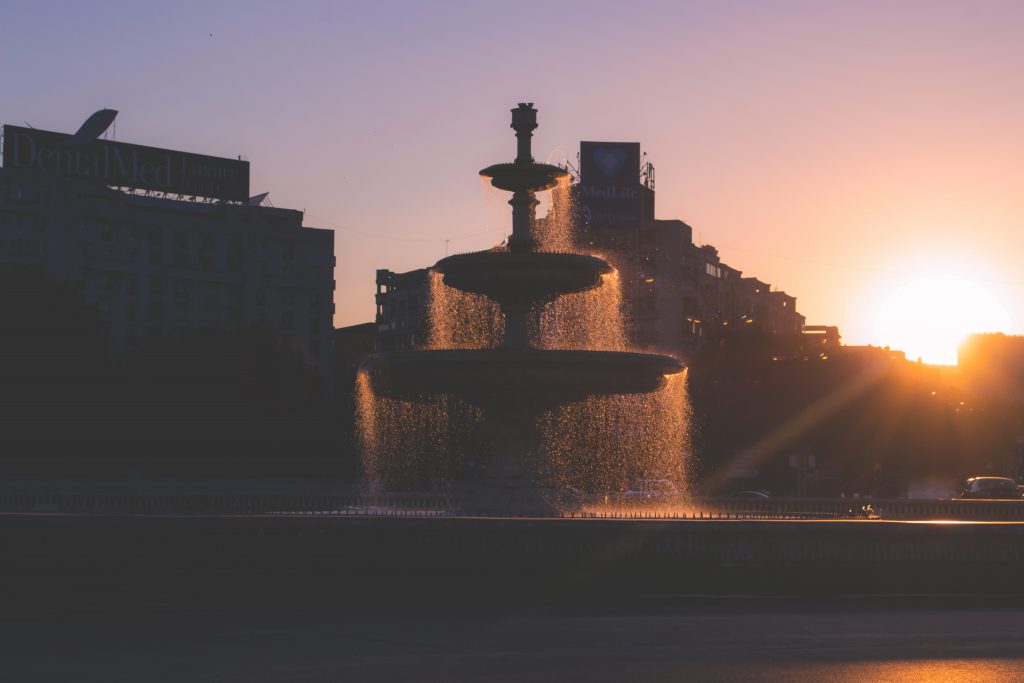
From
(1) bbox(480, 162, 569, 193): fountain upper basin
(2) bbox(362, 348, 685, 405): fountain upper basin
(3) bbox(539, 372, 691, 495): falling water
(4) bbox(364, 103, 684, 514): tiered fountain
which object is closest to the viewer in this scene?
(2) bbox(362, 348, 685, 405): fountain upper basin

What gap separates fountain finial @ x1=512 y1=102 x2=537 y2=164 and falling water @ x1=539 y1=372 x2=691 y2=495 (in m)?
28.2

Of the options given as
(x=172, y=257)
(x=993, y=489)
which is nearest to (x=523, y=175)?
(x=993, y=489)

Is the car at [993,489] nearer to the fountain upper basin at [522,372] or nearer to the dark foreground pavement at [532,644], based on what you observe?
the fountain upper basin at [522,372]

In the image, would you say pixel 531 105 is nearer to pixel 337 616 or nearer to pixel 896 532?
pixel 896 532

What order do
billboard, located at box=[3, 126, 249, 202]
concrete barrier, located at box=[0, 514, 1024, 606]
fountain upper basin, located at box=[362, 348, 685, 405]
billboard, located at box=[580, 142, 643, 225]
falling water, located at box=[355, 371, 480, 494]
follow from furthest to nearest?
billboard, located at box=[580, 142, 643, 225]
billboard, located at box=[3, 126, 249, 202]
falling water, located at box=[355, 371, 480, 494]
fountain upper basin, located at box=[362, 348, 685, 405]
concrete barrier, located at box=[0, 514, 1024, 606]

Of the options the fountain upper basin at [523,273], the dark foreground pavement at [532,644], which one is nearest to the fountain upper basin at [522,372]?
the fountain upper basin at [523,273]

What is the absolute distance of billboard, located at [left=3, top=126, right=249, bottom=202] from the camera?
319 ft

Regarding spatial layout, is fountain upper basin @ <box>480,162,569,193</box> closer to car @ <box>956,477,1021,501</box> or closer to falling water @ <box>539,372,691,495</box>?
car @ <box>956,477,1021,501</box>

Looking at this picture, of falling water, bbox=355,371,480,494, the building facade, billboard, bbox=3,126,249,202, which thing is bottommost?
falling water, bbox=355,371,480,494

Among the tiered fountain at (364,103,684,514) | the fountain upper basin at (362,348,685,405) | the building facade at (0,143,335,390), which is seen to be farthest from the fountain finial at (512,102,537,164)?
the building facade at (0,143,335,390)

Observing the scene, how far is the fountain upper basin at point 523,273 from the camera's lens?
79.3ft

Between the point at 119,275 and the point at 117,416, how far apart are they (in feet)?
135

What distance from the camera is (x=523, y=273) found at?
79.7 feet

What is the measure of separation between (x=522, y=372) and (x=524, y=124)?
602 centimetres
